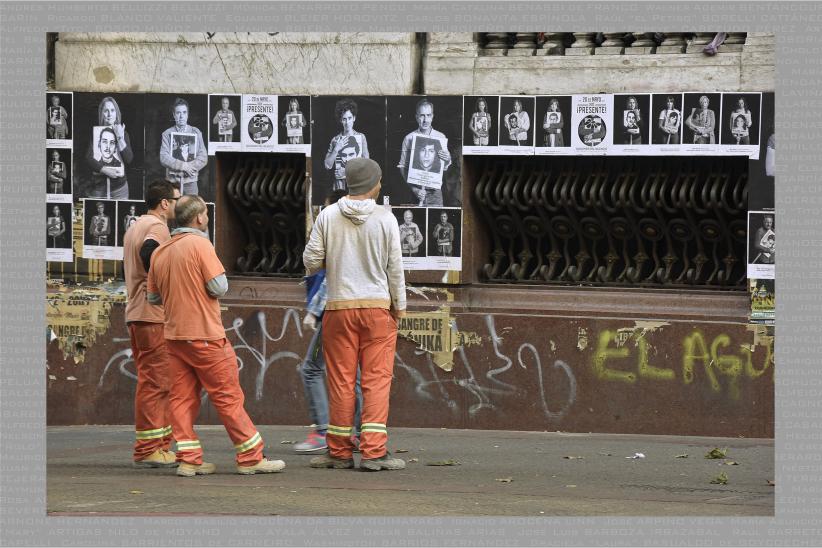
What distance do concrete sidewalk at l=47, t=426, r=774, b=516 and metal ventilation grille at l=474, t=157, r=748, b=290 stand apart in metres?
1.35

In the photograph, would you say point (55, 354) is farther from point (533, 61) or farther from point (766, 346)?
point (766, 346)

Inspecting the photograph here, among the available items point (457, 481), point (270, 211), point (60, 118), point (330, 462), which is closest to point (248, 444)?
point (330, 462)

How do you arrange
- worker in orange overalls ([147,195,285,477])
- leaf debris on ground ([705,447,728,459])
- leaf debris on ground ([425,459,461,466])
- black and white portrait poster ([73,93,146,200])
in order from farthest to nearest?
black and white portrait poster ([73,93,146,200]) → leaf debris on ground ([705,447,728,459]) → leaf debris on ground ([425,459,461,466]) → worker in orange overalls ([147,195,285,477])

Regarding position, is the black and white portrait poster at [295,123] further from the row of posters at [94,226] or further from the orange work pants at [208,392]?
the orange work pants at [208,392]

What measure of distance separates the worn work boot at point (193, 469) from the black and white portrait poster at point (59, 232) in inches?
155

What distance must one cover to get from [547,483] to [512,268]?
3289 mm

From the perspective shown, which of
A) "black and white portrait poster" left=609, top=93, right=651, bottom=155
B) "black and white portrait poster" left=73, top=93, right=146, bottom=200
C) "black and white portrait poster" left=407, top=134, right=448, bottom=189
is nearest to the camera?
"black and white portrait poster" left=609, top=93, right=651, bottom=155

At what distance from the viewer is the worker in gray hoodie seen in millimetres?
8391

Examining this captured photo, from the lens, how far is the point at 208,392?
8.18 meters

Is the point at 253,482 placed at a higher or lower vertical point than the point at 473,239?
lower

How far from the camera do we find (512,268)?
442 inches

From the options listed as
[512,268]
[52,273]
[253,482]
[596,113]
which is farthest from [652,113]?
[52,273]

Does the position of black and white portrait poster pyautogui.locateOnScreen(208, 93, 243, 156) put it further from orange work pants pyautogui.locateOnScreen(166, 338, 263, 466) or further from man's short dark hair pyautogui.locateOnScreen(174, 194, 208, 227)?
orange work pants pyautogui.locateOnScreen(166, 338, 263, 466)

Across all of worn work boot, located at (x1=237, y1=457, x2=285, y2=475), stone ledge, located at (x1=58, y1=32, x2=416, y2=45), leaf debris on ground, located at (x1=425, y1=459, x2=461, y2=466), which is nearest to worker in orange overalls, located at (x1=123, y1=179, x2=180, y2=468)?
worn work boot, located at (x1=237, y1=457, x2=285, y2=475)
